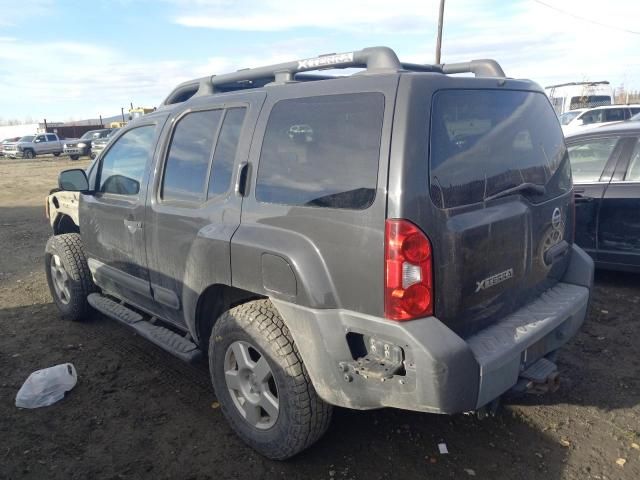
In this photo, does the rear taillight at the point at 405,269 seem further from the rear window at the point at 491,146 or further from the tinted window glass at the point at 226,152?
the tinted window glass at the point at 226,152

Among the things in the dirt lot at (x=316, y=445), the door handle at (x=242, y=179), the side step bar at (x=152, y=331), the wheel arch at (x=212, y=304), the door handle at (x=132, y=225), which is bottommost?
the dirt lot at (x=316, y=445)

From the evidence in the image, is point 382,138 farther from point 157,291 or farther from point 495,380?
point 157,291

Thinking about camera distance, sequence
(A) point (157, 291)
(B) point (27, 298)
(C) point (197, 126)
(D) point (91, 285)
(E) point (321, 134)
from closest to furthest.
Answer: (E) point (321, 134)
(C) point (197, 126)
(A) point (157, 291)
(D) point (91, 285)
(B) point (27, 298)

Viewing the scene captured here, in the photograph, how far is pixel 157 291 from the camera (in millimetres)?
3541

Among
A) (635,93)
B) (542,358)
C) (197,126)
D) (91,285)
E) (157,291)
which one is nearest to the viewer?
(542,358)

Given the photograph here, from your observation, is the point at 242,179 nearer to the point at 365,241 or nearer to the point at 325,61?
the point at 325,61

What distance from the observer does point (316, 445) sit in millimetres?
2883

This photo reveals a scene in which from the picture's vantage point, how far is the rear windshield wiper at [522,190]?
8.10 ft

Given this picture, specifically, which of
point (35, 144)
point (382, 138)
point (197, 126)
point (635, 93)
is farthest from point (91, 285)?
point (635, 93)

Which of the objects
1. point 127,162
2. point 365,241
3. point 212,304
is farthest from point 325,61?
point 127,162

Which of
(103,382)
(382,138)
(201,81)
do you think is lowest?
(103,382)

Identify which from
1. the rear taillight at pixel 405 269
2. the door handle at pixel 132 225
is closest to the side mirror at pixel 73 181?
the door handle at pixel 132 225

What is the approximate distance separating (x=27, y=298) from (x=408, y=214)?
513cm

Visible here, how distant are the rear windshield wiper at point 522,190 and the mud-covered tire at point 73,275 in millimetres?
3700
